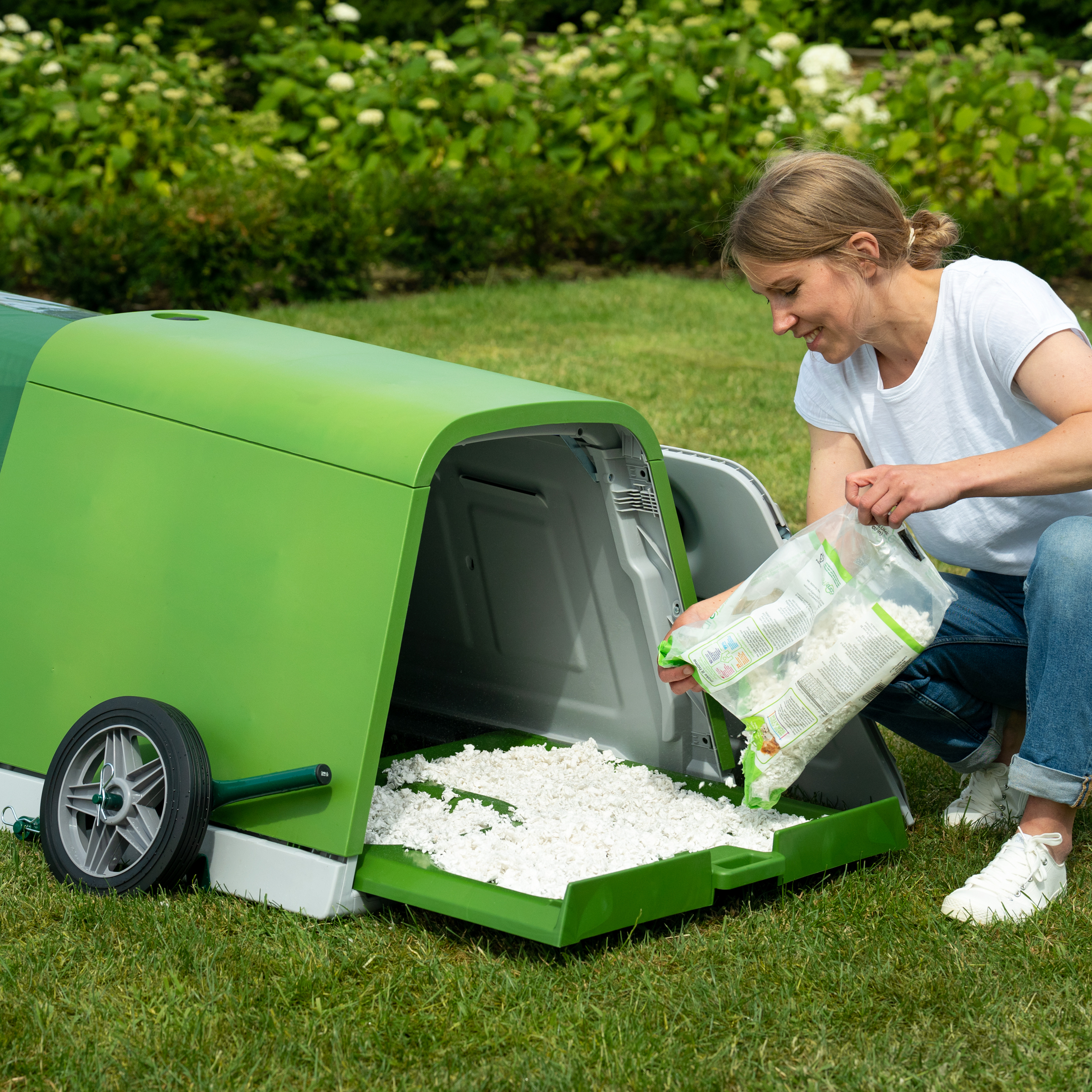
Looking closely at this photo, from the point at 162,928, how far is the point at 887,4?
15987 mm

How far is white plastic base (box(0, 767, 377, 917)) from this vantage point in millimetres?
2135

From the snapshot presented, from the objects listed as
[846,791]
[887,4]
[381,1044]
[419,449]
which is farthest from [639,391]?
[887,4]

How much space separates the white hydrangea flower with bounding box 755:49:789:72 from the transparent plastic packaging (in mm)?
7143

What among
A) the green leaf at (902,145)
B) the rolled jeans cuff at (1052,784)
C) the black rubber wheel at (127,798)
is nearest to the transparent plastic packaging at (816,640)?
the rolled jeans cuff at (1052,784)

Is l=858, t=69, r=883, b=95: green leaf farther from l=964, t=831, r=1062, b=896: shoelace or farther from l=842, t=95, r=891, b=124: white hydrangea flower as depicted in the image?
l=964, t=831, r=1062, b=896: shoelace

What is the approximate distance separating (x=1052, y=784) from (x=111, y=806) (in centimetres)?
148

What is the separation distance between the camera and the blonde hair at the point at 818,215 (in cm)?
227

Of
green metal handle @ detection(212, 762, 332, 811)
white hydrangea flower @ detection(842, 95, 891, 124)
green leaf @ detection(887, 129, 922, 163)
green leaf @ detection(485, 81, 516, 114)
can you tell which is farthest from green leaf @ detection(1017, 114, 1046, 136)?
green metal handle @ detection(212, 762, 332, 811)

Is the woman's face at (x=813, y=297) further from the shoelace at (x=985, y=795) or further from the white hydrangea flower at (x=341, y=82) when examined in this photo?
the white hydrangea flower at (x=341, y=82)

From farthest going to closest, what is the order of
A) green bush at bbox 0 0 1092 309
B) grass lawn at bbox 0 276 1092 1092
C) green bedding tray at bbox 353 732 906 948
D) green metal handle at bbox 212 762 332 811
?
green bush at bbox 0 0 1092 309 → green metal handle at bbox 212 762 332 811 → green bedding tray at bbox 353 732 906 948 → grass lawn at bbox 0 276 1092 1092

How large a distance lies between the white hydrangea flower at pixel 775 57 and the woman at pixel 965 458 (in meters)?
6.79

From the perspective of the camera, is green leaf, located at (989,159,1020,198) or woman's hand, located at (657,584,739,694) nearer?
woman's hand, located at (657,584,739,694)

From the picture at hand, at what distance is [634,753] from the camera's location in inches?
107

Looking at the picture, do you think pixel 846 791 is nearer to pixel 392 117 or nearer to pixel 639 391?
pixel 639 391
